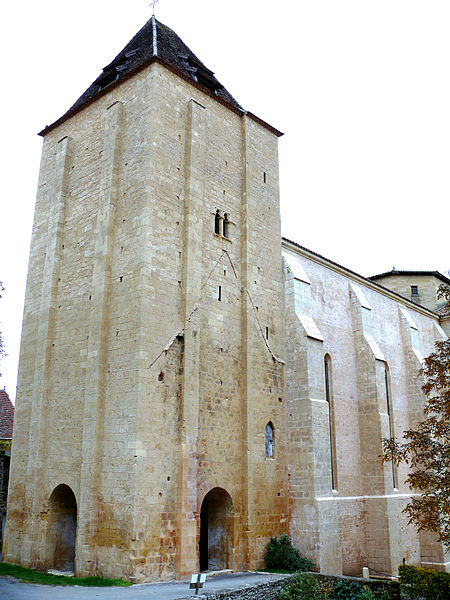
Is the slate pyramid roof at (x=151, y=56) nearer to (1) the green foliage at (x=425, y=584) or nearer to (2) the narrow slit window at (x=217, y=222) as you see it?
(2) the narrow slit window at (x=217, y=222)

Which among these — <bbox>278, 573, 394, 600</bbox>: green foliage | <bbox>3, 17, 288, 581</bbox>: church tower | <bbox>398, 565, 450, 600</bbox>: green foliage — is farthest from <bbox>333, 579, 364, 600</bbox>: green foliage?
<bbox>3, 17, 288, 581</bbox>: church tower

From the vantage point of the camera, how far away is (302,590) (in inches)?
535

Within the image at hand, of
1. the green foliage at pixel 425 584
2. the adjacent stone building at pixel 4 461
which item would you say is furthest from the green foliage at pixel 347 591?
the adjacent stone building at pixel 4 461

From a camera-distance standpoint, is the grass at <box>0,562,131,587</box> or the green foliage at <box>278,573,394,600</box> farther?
the green foliage at <box>278,573,394,600</box>

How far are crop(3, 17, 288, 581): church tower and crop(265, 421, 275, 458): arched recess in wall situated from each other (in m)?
0.04

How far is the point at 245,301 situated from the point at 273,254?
2660mm

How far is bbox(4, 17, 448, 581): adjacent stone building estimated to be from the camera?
1457cm

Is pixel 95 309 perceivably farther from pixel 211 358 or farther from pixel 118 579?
pixel 118 579

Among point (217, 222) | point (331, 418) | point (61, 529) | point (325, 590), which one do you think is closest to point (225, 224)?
point (217, 222)

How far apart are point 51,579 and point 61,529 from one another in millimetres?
2365

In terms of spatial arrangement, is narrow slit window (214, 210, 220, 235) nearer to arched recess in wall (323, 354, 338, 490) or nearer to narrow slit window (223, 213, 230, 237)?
narrow slit window (223, 213, 230, 237)

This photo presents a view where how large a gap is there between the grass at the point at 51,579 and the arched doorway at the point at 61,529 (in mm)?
790

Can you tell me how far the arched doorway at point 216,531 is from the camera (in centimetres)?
1622

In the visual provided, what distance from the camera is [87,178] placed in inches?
734
